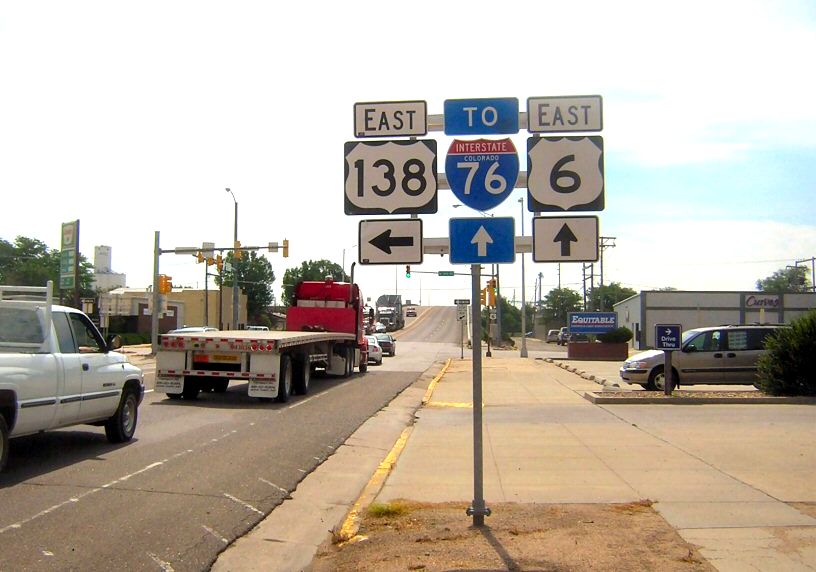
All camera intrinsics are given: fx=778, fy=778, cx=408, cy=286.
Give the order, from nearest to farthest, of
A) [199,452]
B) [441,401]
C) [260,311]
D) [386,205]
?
[386,205]
[199,452]
[441,401]
[260,311]

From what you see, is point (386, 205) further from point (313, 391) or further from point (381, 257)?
point (313, 391)

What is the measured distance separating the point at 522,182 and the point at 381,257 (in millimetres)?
1481

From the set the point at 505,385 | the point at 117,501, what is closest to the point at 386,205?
the point at 117,501

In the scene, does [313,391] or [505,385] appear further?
[505,385]

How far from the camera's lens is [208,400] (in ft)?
58.2

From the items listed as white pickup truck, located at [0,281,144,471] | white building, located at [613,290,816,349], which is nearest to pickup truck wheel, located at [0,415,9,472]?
white pickup truck, located at [0,281,144,471]

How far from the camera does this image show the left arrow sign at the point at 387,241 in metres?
6.95

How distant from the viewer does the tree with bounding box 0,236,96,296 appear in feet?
241

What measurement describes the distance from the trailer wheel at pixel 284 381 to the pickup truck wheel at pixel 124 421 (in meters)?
5.80

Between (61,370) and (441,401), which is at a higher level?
(61,370)

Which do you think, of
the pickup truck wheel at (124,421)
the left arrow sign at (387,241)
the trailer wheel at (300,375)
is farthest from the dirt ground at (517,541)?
the trailer wheel at (300,375)

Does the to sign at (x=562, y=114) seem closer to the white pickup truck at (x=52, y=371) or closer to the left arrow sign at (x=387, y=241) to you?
the left arrow sign at (x=387, y=241)

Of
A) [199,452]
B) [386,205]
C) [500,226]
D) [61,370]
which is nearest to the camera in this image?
[500,226]

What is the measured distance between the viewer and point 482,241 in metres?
6.61
